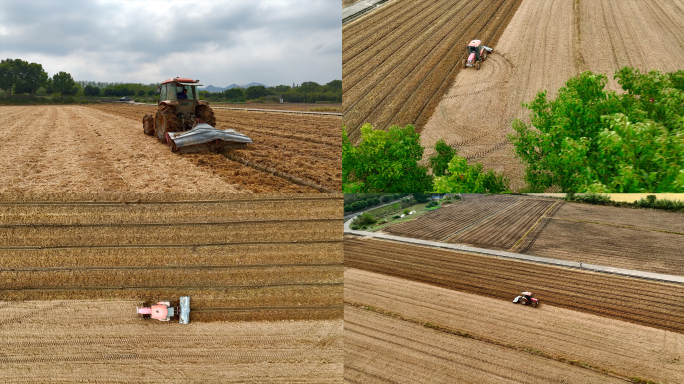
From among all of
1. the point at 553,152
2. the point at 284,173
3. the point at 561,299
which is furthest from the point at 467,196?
the point at 284,173

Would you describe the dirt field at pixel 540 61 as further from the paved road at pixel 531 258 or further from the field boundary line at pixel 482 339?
the field boundary line at pixel 482 339

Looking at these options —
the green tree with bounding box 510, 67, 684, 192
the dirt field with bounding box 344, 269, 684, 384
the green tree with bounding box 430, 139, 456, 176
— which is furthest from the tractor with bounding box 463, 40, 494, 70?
the dirt field with bounding box 344, 269, 684, 384

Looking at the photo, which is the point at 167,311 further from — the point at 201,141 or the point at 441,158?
the point at 441,158

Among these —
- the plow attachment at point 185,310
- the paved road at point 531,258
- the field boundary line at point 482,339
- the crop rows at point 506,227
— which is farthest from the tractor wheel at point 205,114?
the crop rows at point 506,227

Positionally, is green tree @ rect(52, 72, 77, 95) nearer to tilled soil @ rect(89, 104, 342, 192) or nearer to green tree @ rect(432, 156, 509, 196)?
tilled soil @ rect(89, 104, 342, 192)

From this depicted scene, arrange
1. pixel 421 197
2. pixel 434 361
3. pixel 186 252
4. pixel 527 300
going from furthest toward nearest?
1. pixel 421 197
2. pixel 186 252
3. pixel 527 300
4. pixel 434 361

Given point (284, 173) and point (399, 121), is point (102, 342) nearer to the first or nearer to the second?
point (284, 173)

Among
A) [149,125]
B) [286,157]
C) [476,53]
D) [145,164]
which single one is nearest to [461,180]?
[286,157]
